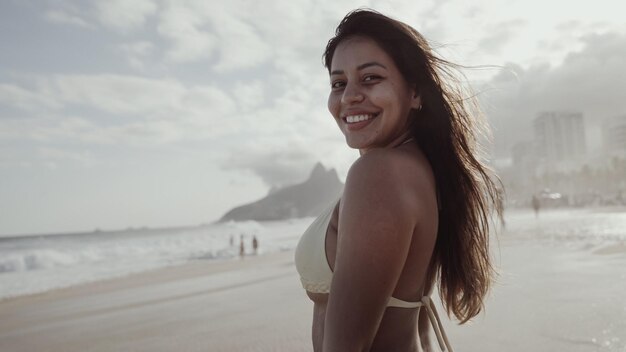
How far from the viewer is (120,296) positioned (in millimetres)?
14336

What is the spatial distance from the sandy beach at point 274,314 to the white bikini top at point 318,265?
2.09 m

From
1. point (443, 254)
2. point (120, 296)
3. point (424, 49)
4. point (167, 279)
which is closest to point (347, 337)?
point (443, 254)

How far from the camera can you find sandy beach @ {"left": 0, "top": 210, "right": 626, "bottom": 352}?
19.8 feet

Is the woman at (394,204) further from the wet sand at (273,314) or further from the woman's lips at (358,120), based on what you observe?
the wet sand at (273,314)

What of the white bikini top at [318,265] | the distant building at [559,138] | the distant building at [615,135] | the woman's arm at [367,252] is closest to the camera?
the woman's arm at [367,252]

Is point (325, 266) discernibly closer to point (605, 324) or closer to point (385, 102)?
point (385, 102)

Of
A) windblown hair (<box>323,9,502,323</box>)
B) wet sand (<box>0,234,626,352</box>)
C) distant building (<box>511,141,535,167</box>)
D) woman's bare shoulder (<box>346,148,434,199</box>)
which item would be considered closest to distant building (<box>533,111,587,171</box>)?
distant building (<box>511,141,535,167</box>)

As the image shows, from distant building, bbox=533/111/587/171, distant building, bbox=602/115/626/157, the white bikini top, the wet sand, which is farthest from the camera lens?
distant building, bbox=533/111/587/171

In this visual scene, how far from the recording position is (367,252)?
1.36m

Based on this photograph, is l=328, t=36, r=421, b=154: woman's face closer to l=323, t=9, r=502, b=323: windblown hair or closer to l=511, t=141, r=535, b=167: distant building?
l=323, t=9, r=502, b=323: windblown hair

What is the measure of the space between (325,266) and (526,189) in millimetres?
145122

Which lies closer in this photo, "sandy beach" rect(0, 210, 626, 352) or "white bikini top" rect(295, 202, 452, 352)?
"white bikini top" rect(295, 202, 452, 352)

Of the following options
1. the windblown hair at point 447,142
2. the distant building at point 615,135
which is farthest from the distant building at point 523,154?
the windblown hair at point 447,142

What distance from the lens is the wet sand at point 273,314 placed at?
6.02 metres
